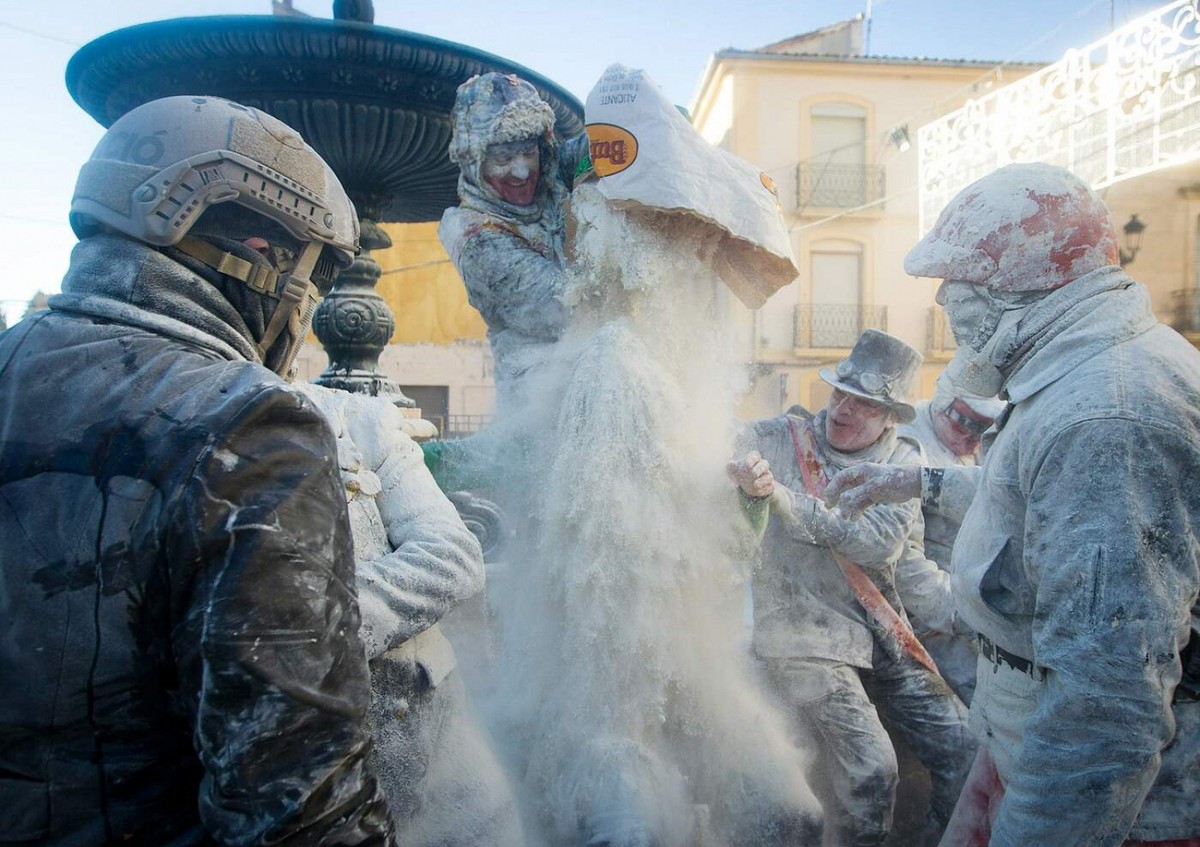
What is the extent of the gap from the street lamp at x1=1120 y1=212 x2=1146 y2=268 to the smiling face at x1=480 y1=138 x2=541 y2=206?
1145cm

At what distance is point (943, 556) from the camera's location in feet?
12.1

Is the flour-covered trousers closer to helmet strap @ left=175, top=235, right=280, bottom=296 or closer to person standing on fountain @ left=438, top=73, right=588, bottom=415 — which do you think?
person standing on fountain @ left=438, top=73, right=588, bottom=415

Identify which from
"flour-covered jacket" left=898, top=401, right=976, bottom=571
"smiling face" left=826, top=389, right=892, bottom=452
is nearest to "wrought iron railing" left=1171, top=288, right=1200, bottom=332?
"flour-covered jacket" left=898, top=401, right=976, bottom=571

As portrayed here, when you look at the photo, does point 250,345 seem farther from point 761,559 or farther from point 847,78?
point 847,78

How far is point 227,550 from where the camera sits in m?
0.96

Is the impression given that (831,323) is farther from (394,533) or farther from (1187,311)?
(394,533)

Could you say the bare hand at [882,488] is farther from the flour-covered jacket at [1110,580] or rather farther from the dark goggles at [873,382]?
the dark goggles at [873,382]

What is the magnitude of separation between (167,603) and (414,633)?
0.88 metres

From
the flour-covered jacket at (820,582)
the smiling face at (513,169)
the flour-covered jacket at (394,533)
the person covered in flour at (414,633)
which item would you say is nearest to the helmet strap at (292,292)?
the flour-covered jacket at (394,533)

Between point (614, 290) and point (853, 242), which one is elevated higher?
point (853, 242)

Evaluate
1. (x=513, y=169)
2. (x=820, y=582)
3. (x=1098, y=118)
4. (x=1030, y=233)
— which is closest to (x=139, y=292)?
(x=1030, y=233)

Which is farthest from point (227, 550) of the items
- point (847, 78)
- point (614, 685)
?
point (847, 78)

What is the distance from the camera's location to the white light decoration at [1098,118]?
781 cm

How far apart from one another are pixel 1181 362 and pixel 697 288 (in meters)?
1.41
